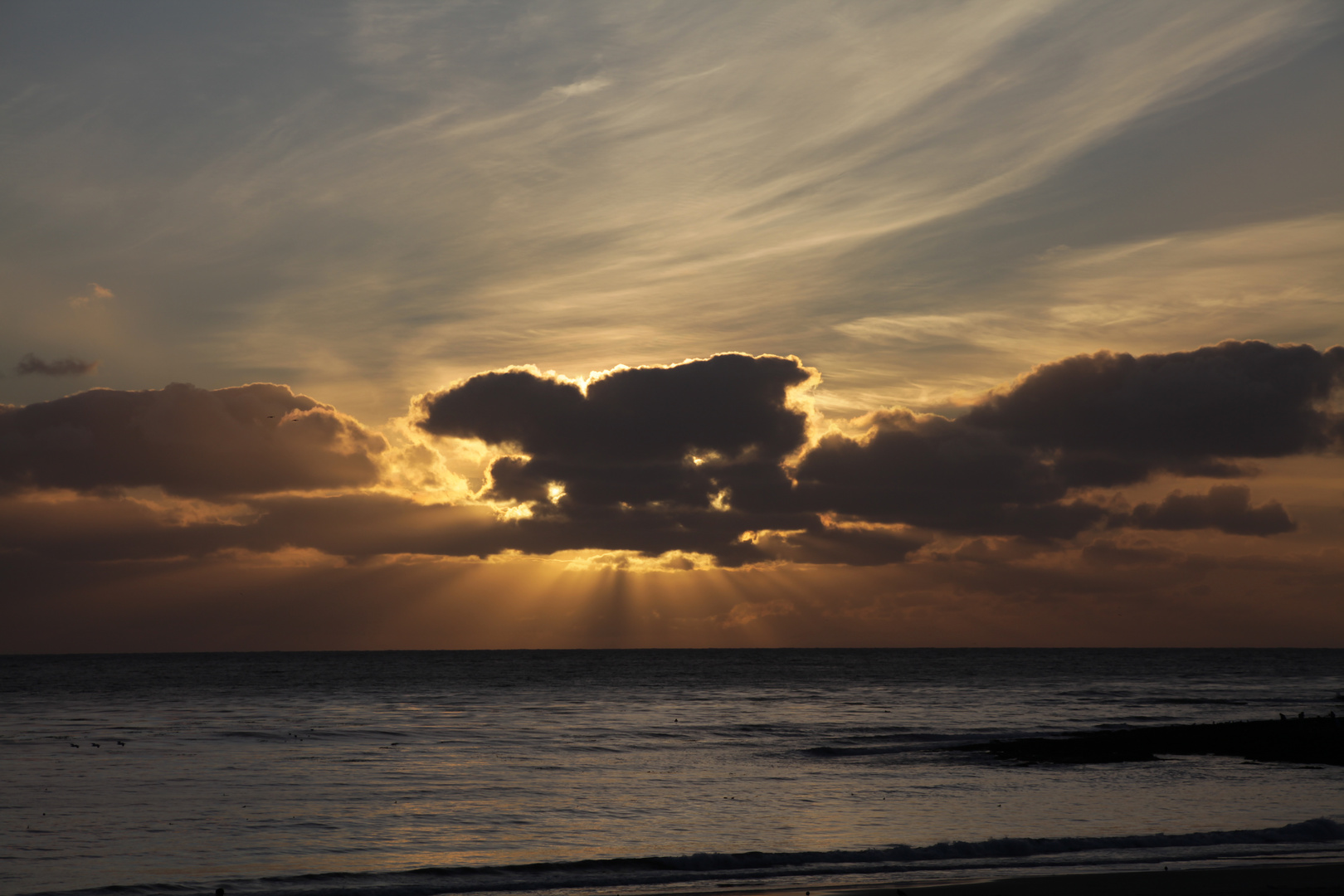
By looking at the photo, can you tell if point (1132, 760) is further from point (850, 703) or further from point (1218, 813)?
point (850, 703)

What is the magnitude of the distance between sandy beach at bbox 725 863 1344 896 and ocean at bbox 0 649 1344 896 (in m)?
0.79

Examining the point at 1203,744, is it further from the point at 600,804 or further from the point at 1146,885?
the point at 600,804

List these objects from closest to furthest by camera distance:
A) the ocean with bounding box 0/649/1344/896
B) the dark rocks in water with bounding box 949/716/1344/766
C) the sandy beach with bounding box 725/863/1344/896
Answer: the sandy beach with bounding box 725/863/1344/896 < the ocean with bounding box 0/649/1344/896 < the dark rocks in water with bounding box 949/716/1344/766

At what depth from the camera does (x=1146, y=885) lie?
1792 cm

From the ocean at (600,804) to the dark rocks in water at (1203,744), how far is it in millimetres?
1795

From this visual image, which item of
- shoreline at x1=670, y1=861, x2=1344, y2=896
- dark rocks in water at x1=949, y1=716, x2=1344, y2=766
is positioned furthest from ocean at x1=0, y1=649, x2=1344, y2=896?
dark rocks in water at x1=949, y1=716, x2=1344, y2=766

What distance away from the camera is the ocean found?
20.1m

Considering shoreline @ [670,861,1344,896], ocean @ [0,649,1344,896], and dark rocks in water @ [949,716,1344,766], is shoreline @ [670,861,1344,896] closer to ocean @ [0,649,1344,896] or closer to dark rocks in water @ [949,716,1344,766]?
ocean @ [0,649,1344,896]

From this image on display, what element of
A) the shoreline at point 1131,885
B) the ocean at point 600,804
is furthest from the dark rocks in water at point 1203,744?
the shoreline at point 1131,885

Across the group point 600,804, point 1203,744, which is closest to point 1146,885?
point 600,804

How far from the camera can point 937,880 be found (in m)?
18.9

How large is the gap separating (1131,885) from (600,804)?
47.7ft

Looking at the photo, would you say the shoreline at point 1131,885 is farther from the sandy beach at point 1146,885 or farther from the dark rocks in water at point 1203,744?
the dark rocks in water at point 1203,744

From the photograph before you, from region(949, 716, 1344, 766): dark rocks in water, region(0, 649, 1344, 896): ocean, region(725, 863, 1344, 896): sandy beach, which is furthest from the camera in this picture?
region(949, 716, 1344, 766): dark rocks in water
